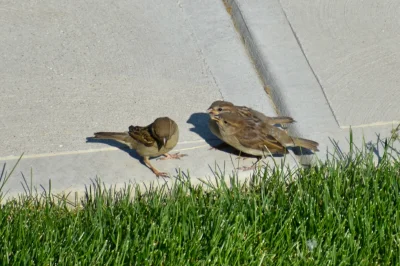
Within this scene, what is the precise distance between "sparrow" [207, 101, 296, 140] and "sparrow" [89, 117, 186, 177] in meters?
0.33

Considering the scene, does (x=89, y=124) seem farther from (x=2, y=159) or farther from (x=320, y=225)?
(x=320, y=225)

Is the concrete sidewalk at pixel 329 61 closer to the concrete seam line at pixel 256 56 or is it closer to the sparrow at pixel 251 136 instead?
the concrete seam line at pixel 256 56

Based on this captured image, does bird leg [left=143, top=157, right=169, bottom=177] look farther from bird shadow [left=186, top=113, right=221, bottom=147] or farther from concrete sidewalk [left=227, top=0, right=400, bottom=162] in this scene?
concrete sidewalk [left=227, top=0, right=400, bottom=162]

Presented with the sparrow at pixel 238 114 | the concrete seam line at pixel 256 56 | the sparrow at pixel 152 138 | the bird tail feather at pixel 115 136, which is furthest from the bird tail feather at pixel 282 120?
the bird tail feather at pixel 115 136

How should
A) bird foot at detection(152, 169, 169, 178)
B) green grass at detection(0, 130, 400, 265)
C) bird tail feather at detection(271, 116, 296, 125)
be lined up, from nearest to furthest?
green grass at detection(0, 130, 400, 265), bird foot at detection(152, 169, 169, 178), bird tail feather at detection(271, 116, 296, 125)

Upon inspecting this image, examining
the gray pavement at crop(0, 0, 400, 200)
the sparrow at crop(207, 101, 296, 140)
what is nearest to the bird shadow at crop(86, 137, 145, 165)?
the gray pavement at crop(0, 0, 400, 200)

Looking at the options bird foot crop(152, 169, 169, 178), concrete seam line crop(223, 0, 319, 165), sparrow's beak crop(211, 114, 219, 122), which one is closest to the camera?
bird foot crop(152, 169, 169, 178)

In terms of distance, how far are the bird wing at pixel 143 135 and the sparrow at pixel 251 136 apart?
1.76 feet

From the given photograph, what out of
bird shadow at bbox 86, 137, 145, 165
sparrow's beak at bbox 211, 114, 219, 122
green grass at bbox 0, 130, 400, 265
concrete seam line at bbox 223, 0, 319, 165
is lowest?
green grass at bbox 0, 130, 400, 265

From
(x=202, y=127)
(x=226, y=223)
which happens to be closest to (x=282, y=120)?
Answer: (x=202, y=127)

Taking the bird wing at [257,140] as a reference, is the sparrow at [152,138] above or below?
below

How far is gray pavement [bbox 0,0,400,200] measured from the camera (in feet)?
22.9

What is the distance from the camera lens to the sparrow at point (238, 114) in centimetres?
709

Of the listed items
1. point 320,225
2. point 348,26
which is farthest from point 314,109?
point 320,225
